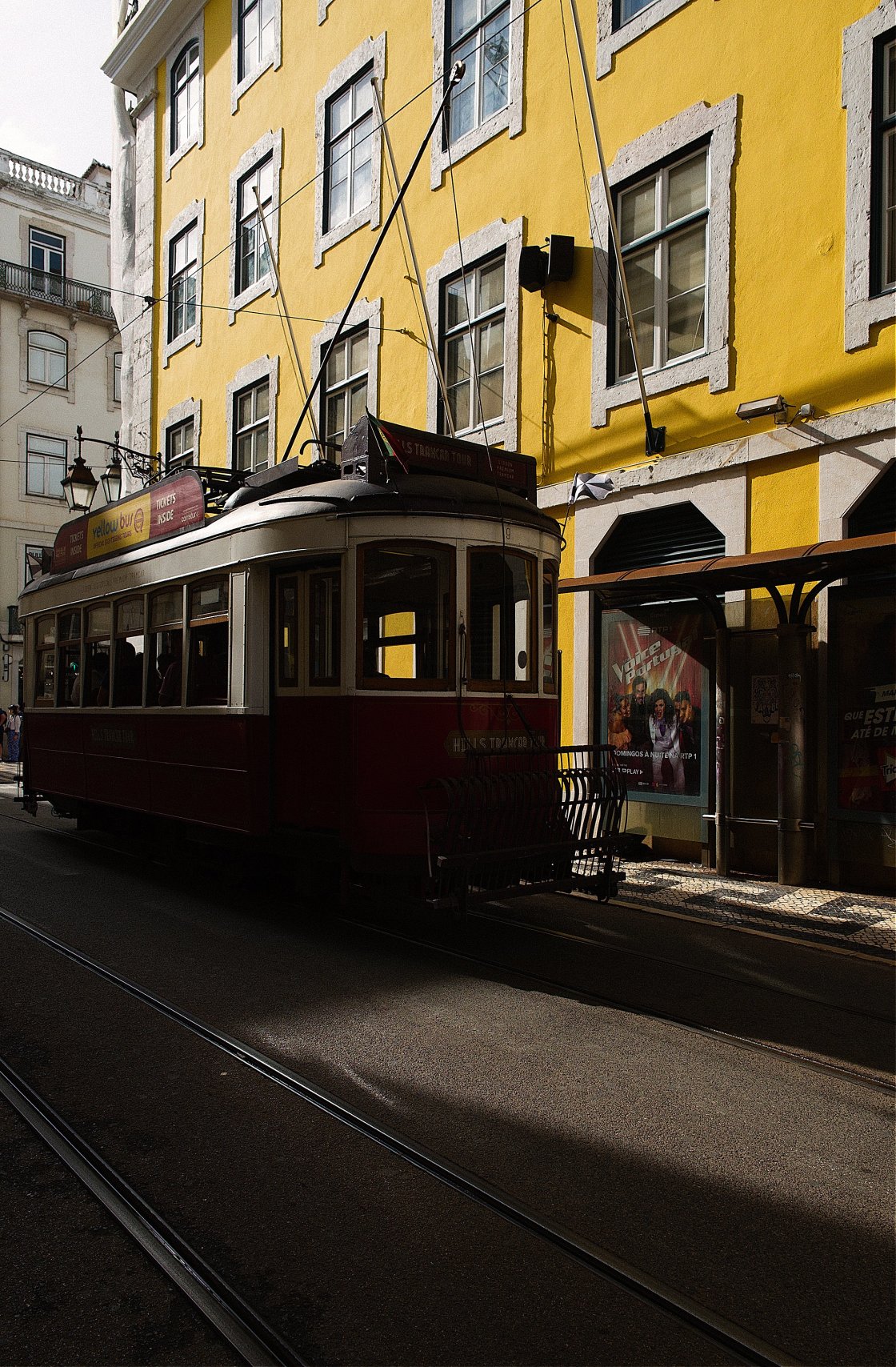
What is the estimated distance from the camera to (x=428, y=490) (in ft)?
23.3

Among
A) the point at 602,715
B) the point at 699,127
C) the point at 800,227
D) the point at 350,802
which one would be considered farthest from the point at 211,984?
the point at 699,127

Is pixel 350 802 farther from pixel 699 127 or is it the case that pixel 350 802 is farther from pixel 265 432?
pixel 265 432

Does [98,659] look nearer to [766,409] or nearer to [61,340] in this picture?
[766,409]

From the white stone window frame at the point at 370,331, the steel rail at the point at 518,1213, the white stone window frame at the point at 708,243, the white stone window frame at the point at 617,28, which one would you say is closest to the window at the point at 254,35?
the white stone window frame at the point at 370,331

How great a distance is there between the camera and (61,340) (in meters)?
36.0

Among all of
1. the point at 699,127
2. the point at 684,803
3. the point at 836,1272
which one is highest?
the point at 699,127

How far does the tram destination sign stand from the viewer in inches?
352

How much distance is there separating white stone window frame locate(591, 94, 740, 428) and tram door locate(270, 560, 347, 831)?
16.7 feet

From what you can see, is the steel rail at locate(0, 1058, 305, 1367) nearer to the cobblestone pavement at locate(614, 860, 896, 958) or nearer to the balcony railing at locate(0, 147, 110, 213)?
the cobblestone pavement at locate(614, 860, 896, 958)

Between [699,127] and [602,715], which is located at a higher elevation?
[699,127]

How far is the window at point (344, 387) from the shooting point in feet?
51.4

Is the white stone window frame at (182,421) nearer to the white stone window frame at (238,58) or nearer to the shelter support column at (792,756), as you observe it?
the white stone window frame at (238,58)

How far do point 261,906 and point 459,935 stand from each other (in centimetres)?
183

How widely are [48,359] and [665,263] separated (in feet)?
99.5
